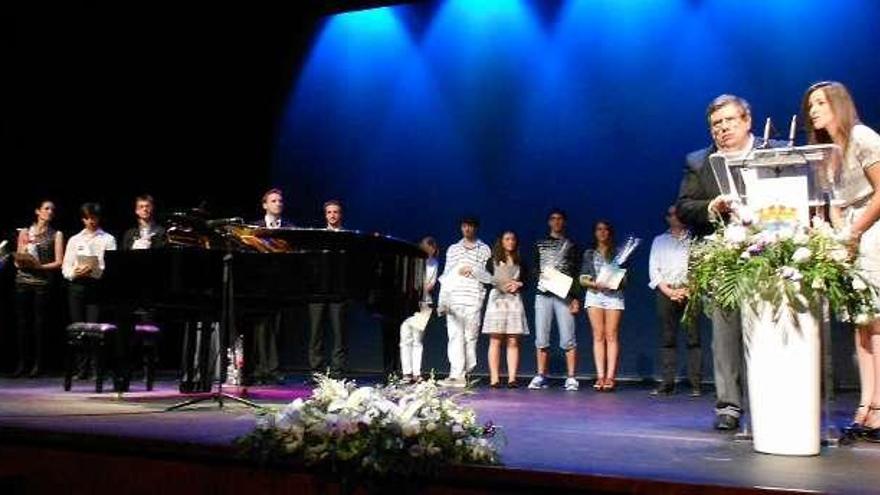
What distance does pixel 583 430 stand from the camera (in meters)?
4.32

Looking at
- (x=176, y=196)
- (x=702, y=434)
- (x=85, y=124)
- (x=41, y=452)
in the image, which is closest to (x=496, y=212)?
(x=176, y=196)

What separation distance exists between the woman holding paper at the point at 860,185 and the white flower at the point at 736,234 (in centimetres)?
55

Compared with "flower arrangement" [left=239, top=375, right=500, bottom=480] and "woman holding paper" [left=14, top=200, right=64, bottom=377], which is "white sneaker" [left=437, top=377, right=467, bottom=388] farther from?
"flower arrangement" [left=239, top=375, right=500, bottom=480]

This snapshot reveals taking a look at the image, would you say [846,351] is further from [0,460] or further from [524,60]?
[0,460]

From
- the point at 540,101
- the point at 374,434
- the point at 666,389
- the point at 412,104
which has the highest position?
the point at 412,104

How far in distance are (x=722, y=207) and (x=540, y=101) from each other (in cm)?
581

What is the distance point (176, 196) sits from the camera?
381 inches

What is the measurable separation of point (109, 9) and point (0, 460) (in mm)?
5973

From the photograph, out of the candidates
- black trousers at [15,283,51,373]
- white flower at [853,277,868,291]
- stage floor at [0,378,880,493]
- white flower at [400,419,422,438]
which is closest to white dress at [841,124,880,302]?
white flower at [853,277,868,291]

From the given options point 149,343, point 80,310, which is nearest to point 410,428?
point 149,343

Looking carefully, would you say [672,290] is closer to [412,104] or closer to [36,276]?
[412,104]

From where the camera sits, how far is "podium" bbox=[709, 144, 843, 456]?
11.1 ft

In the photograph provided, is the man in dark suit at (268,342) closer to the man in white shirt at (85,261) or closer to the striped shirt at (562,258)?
the man in white shirt at (85,261)

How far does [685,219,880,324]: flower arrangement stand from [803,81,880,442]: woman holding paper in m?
0.33
